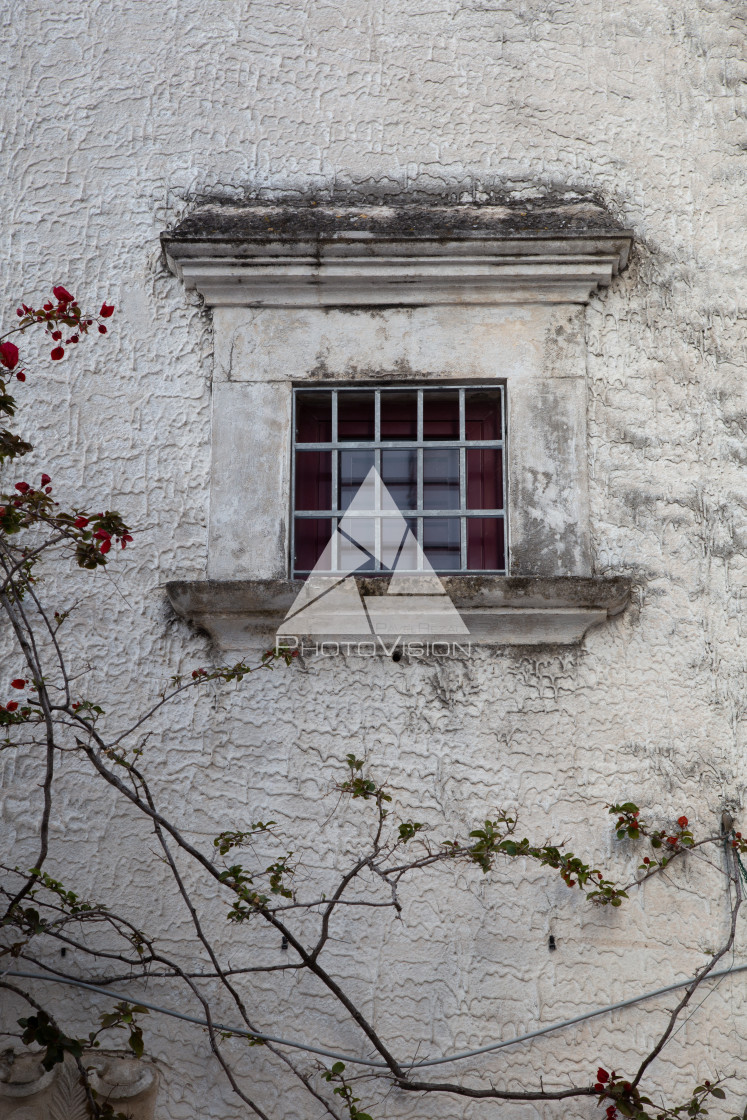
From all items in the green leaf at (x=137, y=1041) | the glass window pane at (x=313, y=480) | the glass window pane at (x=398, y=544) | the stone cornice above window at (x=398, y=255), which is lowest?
the green leaf at (x=137, y=1041)

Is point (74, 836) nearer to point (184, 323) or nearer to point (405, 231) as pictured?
point (184, 323)

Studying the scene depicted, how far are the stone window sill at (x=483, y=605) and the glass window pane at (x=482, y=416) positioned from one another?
0.69 meters

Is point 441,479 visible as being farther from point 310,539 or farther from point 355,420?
point 310,539

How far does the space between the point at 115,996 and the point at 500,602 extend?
1819 mm

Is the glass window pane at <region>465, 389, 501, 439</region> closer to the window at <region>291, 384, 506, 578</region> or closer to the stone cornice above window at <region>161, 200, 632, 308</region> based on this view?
the window at <region>291, 384, 506, 578</region>

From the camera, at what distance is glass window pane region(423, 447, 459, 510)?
13.3 feet

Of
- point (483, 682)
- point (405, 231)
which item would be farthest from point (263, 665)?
point (405, 231)

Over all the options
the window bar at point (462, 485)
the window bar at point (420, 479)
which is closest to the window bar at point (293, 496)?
the window bar at point (420, 479)

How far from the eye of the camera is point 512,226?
12.9ft

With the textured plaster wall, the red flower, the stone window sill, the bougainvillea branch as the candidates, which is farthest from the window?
the red flower

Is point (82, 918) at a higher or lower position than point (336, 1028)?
higher

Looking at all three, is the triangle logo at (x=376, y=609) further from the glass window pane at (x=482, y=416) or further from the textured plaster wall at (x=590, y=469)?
the glass window pane at (x=482, y=416)

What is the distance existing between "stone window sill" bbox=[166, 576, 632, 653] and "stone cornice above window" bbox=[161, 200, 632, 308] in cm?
111

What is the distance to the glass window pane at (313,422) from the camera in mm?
4078
